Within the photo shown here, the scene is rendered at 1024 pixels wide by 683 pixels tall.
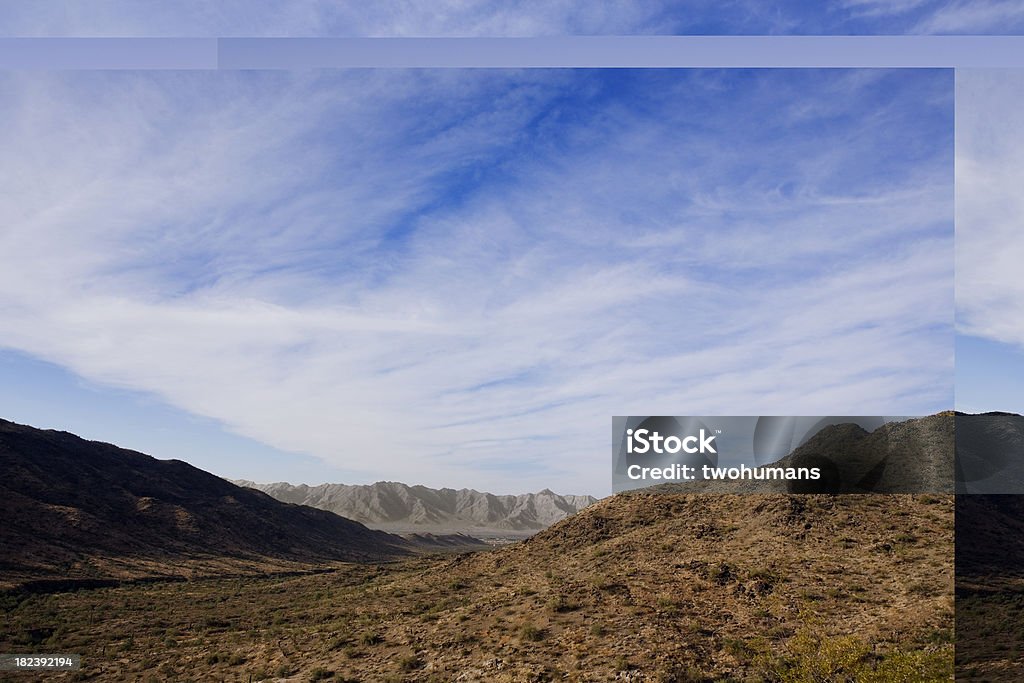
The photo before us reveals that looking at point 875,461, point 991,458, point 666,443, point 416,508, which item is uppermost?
point 666,443

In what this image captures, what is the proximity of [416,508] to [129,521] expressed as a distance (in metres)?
116

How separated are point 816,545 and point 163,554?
5990cm

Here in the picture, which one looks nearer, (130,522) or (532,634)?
(532,634)

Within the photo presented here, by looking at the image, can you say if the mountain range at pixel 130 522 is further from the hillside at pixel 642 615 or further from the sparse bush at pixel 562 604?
the sparse bush at pixel 562 604

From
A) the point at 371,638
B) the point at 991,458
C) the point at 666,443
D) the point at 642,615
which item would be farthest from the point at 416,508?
the point at 666,443

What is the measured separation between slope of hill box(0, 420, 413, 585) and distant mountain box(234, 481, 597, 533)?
7252 centimetres

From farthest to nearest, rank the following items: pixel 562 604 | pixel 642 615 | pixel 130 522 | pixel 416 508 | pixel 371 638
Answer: pixel 416 508 < pixel 130 522 < pixel 371 638 < pixel 562 604 < pixel 642 615

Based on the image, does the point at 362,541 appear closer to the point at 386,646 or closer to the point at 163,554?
the point at 163,554

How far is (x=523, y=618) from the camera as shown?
66.2ft

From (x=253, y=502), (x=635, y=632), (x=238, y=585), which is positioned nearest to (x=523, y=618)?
(x=635, y=632)

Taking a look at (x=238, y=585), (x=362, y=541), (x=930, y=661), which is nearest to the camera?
(x=930, y=661)

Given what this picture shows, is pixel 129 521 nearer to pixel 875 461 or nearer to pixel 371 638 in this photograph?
pixel 371 638

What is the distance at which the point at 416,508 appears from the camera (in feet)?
576

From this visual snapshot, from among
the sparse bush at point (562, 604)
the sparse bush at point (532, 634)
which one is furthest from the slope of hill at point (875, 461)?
the sparse bush at point (532, 634)
